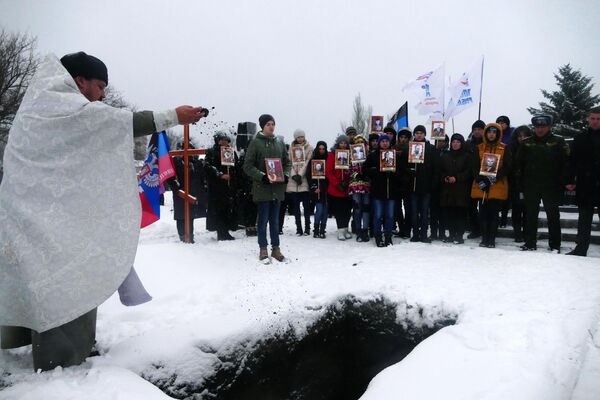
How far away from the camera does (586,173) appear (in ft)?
18.2

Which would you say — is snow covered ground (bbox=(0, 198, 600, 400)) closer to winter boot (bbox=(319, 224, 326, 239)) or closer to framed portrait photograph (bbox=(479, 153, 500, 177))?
framed portrait photograph (bbox=(479, 153, 500, 177))

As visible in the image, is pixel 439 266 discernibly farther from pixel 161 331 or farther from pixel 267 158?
pixel 161 331

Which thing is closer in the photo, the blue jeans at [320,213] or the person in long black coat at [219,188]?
the person in long black coat at [219,188]

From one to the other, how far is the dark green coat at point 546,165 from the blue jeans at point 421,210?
167 centimetres

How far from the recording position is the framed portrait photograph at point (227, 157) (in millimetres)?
7805

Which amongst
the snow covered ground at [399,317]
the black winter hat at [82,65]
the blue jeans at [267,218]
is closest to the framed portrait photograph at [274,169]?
the blue jeans at [267,218]

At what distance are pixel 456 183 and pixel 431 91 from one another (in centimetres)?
376

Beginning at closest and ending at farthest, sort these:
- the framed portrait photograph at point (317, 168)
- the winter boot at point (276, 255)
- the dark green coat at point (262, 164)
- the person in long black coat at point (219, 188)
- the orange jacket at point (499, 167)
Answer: the dark green coat at point (262, 164) < the winter boot at point (276, 255) < the orange jacket at point (499, 167) < the person in long black coat at point (219, 188) < the framed portrait photograph at point (317, 168)

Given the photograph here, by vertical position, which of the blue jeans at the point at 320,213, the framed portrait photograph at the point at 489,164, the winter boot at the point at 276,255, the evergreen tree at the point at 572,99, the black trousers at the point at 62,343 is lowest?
the winter boot at the point at 276,255

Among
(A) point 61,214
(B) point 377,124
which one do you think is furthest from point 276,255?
(B) point 377,124

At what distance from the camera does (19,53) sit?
21.6 m

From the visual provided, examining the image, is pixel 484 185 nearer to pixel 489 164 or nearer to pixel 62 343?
pixel 489 164

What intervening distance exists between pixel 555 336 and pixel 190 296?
3.51 m

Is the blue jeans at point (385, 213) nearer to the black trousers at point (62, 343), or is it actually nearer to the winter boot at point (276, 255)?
the winter boot at point (276, 255)
